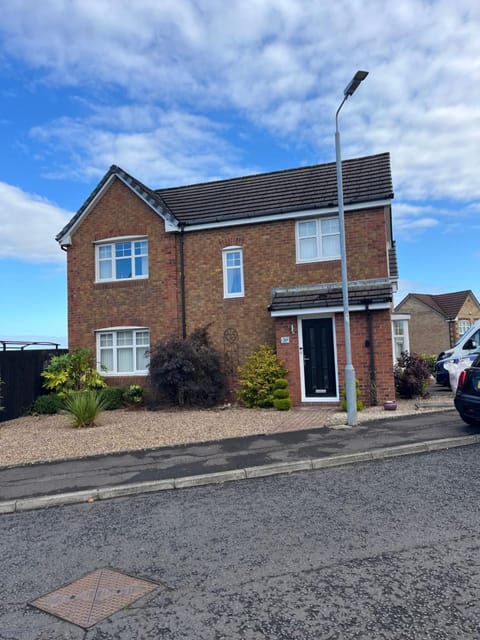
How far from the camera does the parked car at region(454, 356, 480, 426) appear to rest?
8062 millimetres

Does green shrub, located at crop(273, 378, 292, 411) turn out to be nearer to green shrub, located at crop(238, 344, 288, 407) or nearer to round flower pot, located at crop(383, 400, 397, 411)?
green shrub, located at crop(238, 344, 288, 407)

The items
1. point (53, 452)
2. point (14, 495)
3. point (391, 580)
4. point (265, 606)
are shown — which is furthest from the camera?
point (53, 452)

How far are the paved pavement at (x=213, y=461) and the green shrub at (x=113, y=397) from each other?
251 inches

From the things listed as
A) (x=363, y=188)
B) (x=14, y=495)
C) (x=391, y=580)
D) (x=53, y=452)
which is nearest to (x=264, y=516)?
(x=391, y=580)

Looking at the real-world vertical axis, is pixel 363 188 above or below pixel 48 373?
above

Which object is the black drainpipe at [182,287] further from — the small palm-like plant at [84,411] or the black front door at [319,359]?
the small palm-like plant at [84,411]

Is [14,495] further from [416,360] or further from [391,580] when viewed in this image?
[416,360]

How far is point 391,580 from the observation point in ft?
11.6

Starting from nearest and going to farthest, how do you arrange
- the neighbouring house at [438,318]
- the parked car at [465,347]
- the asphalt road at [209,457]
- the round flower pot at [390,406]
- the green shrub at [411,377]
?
the asphalt road at [209,457] → the round flower pot at [390,406] → the green shrub at [411,377] → the parked car at [465,347] → the neighbouring house at [438,318]

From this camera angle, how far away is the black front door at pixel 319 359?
12.9m

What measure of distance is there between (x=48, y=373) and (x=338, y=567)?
41.4 feet

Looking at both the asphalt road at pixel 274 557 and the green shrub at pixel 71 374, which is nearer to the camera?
the asphalt road at pixel 274 557

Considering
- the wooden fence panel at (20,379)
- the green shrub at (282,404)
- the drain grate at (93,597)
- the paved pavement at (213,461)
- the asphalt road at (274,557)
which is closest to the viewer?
the asphalt road at (274,557)

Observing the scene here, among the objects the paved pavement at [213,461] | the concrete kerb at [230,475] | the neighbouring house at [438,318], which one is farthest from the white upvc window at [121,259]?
the neighbouring house at [438,318]
